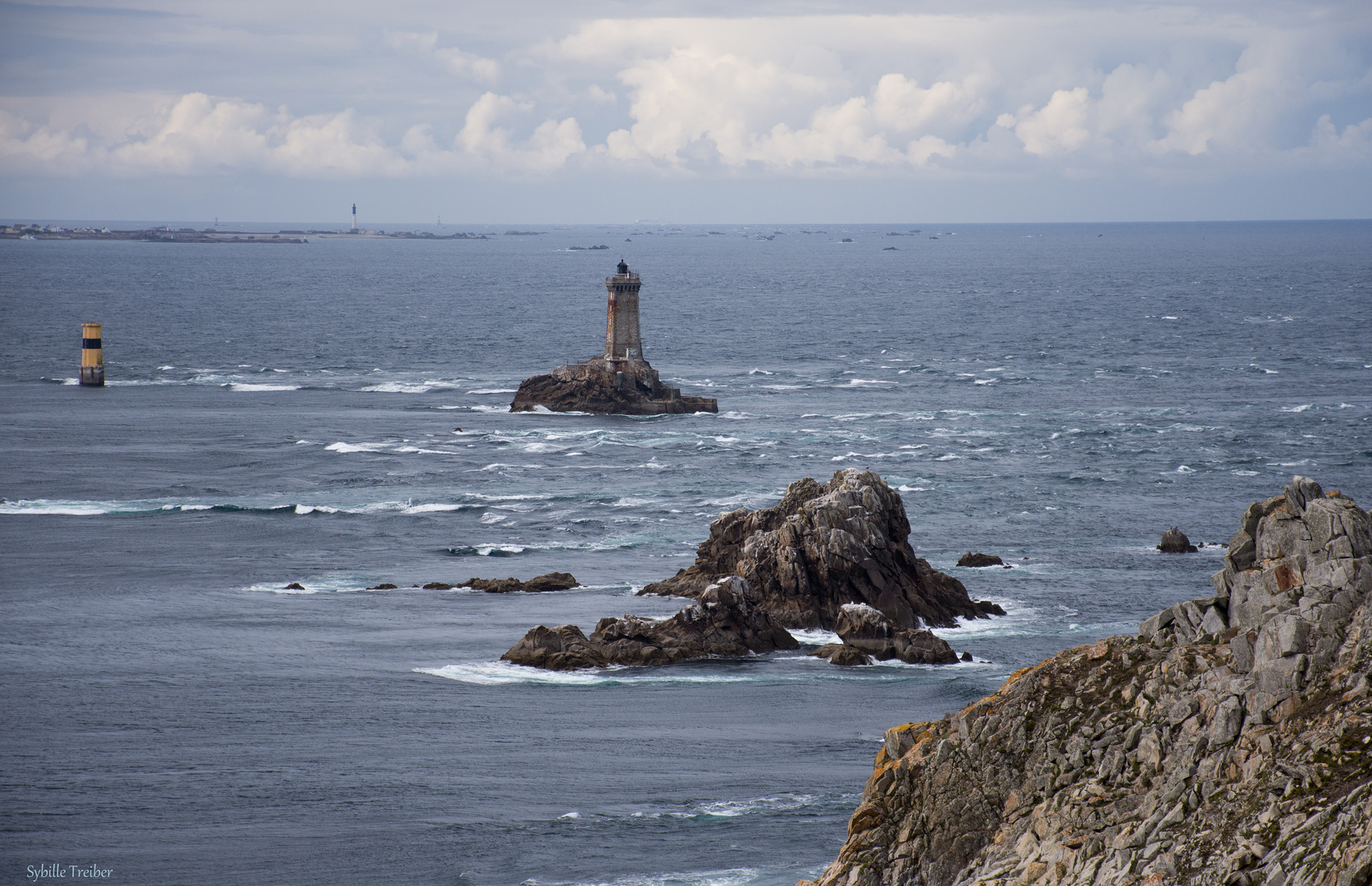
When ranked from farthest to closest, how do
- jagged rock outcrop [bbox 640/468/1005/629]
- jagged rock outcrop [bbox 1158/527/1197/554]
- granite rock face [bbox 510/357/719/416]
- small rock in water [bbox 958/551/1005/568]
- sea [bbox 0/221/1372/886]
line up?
granite rock face [bbox 510/357/719/416], jagged rock outcrop [bbox 1158/527/1197/554], small rock in water [bbox 958/551/1005/568], jagged rock outcrop [bbox 640/468/1005/629], sea [bbox 0/221/1372/886]

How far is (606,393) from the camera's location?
118812 mm

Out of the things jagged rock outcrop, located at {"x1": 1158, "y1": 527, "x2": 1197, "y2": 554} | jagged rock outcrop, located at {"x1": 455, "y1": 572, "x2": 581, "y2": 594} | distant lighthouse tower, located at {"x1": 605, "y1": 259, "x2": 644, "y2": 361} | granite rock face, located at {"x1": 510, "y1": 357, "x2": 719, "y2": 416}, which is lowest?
jagged rock outcrop, located at {"x1": 455, "y1": 572, "x2": 581, "y2": 594}

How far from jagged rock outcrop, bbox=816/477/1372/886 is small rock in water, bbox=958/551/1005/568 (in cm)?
4334

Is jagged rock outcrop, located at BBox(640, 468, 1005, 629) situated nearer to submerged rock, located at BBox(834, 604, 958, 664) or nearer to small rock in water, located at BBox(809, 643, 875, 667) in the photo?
submerged rock, located at BBox(834, 604, 958, 664)

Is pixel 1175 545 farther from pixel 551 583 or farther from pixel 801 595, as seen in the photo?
pixel 551 583

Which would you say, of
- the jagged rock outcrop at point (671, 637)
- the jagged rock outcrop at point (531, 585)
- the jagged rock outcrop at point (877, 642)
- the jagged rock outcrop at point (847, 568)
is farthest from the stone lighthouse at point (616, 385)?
the jagged rock outcrop at point (877, 642)

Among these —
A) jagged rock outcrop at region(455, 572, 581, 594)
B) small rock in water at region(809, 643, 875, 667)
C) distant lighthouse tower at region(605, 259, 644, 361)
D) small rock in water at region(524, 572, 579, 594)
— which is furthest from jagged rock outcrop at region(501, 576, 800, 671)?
distant lighthouse tower at region(605, 259, 644, 361)

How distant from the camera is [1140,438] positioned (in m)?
101

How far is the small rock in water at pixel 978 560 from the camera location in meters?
66.5

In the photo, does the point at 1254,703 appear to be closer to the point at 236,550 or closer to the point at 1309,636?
the point at 1309,636

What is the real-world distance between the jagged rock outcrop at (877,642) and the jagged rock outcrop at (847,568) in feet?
4.64

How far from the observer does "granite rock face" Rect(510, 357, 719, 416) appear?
11788 centimetres

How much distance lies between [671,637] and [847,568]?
27.2 feet

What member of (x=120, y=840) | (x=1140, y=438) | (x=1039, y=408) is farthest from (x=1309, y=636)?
(x=1039, y=408)
